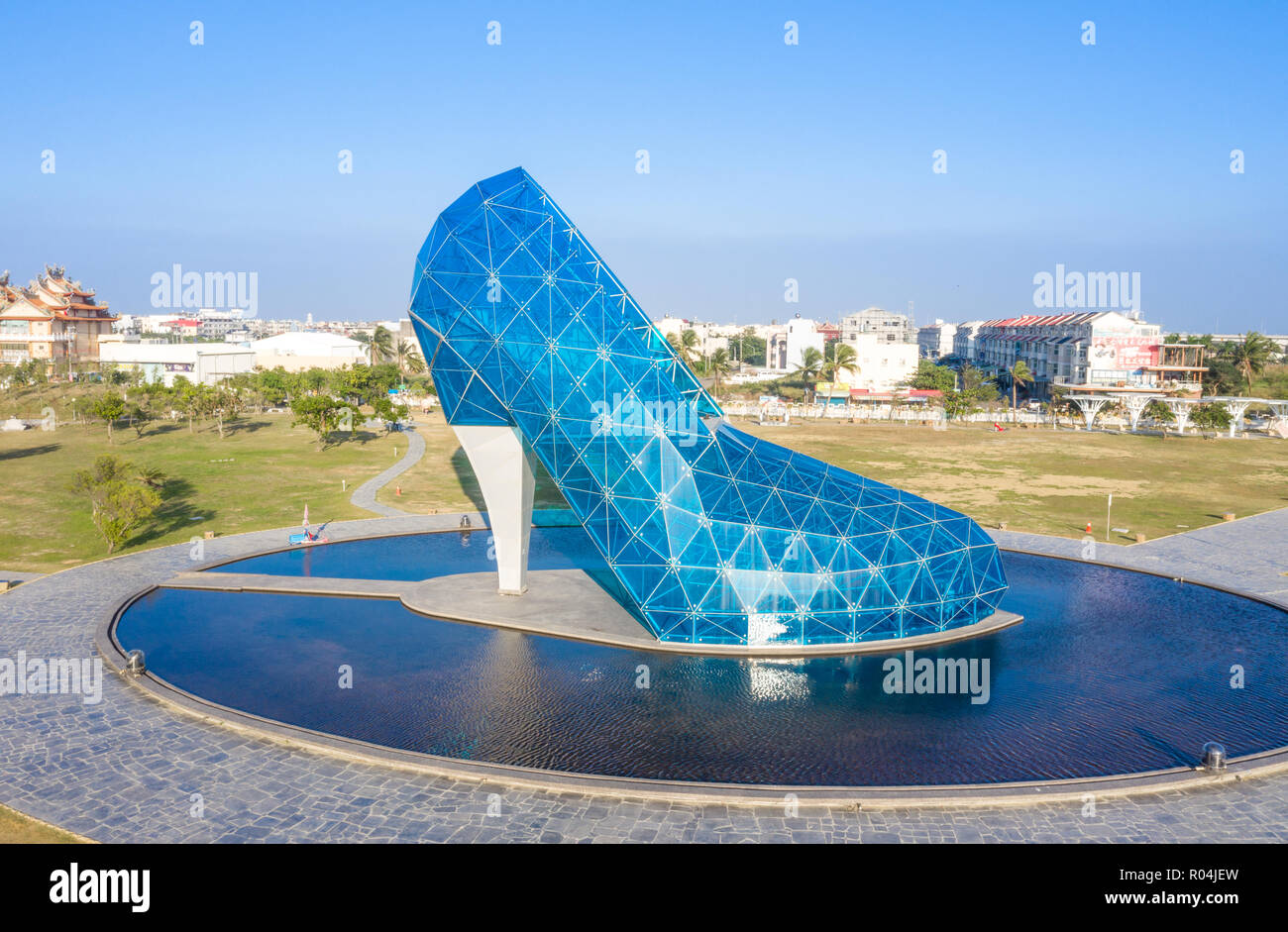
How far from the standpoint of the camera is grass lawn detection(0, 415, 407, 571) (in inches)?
1773

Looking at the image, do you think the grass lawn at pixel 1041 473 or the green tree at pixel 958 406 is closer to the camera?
the grass lawn at pixel 1041 473

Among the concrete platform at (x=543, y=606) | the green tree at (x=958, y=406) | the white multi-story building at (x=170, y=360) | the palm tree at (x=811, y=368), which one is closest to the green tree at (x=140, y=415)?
the white multi-story building at (x=170, y=360)

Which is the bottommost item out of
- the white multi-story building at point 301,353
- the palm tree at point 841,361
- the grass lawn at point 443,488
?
the grass lawn at point 443,488

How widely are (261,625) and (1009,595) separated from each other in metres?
28.9

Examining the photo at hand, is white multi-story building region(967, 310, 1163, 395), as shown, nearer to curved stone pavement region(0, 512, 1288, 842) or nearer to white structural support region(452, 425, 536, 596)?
white structural support region(452, 425, 536, 596)

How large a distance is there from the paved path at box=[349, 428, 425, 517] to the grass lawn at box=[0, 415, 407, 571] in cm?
78

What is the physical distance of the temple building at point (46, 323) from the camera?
131875 millimetres

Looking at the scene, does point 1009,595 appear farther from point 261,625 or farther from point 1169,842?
point 261,625

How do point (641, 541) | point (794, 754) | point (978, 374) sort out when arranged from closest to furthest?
1. point (794, 754)
2. point (641, 541)
3. point (978, 374)

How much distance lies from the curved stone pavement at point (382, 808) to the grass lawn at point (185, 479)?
22109mm

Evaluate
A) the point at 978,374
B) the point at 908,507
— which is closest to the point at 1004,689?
the point at 908,507

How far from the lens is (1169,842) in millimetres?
18578

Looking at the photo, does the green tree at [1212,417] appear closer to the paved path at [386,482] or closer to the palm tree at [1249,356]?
the palm tree at [1249,356]

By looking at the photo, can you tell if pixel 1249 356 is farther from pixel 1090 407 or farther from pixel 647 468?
pixel 647 468
